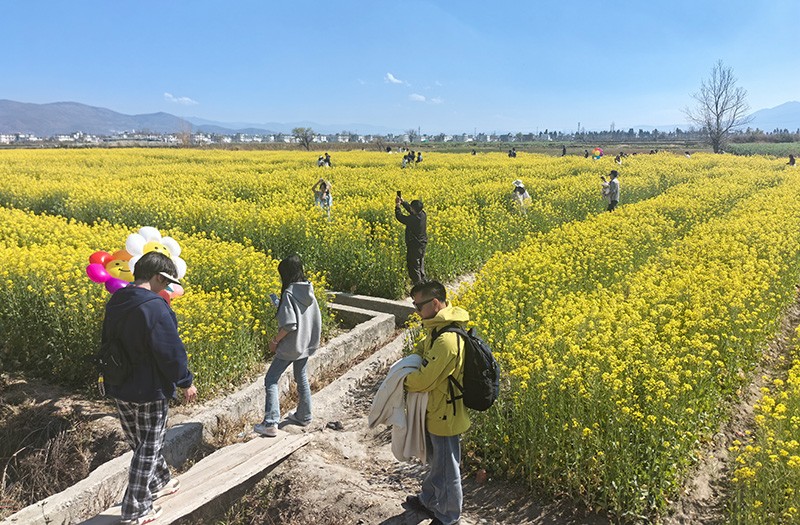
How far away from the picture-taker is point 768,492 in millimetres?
3512

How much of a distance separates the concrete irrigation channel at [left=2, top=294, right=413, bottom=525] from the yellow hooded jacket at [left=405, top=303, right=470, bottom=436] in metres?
1.72

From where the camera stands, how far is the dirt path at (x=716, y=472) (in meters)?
3.85

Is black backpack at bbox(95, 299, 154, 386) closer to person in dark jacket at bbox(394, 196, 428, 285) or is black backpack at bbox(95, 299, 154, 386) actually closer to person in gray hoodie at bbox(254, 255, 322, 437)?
person in gray hoodie at bbox(254, 255, 322, 437)

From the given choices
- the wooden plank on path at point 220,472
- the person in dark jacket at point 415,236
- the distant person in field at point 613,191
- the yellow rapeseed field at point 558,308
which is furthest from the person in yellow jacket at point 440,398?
the distant person in field at point 613,191

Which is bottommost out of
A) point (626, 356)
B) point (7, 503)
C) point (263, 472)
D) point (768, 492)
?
point (7, 503)

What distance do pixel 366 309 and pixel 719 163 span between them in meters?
28.6

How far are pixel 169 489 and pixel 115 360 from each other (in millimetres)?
1174

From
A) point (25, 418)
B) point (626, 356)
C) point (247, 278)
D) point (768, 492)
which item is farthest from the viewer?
point (247, 278)

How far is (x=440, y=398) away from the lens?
11.3ft

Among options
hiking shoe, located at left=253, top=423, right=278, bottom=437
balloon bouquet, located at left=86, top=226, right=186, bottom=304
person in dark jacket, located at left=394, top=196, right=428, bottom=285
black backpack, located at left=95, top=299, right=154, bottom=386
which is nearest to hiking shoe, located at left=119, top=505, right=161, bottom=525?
black backpack, located at left=95, top=299, right=154, bottom=386

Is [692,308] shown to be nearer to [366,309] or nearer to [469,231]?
[366,309]

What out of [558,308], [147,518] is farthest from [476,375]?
[558,308]

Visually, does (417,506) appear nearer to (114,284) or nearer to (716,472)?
(716,472)

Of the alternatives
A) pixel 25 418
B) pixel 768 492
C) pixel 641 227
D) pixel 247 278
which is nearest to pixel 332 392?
pixel 247 278
